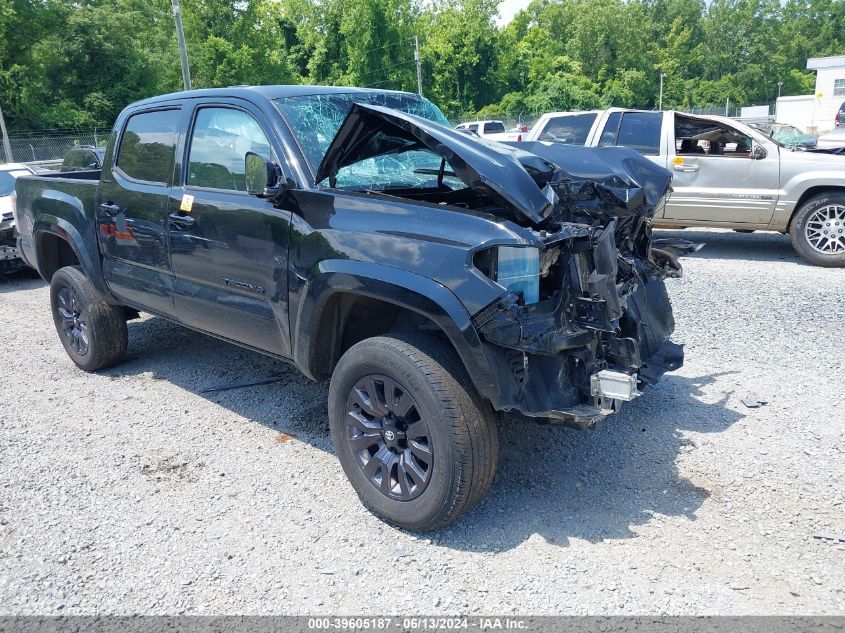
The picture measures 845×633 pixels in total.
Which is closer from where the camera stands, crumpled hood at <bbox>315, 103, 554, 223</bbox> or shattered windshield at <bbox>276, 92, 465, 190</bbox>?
crumpled hood at <bbox>315, 103, 554, 223</bbox>

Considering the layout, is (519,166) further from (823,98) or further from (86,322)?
(823,98)

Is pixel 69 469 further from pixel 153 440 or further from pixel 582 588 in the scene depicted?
pixel 582 588

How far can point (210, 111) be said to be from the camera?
4430 millimetres

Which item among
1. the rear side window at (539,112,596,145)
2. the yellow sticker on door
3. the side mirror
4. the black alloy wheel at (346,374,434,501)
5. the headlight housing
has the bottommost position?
the black alloy wheel at (346,374,434,501)

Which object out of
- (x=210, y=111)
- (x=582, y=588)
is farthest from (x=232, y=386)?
(x=582, y=588)

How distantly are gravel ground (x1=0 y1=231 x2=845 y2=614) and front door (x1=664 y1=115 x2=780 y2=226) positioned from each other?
3889mm

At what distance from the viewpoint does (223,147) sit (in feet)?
14.2

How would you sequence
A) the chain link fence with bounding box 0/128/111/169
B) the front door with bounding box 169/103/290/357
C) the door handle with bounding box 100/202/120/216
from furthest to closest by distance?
the chain link fence with bounding box 0/128/111/169, the door handle with bounding box 100/202/120/216, the front door with bounding box 169/103/290/357

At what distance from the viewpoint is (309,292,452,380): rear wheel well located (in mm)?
3678

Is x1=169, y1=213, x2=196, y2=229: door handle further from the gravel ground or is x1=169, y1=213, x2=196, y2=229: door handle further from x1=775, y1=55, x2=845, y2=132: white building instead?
x1=775, y1=55, x2=845, y2=132: white building

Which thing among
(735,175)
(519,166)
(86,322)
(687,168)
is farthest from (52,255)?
(735,175)

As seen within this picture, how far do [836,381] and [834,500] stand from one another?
1.80 meters

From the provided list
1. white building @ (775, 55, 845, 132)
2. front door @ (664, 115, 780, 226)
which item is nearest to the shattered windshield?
front door @ (664, 115, 780, 226)

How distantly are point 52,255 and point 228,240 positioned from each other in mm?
3069
